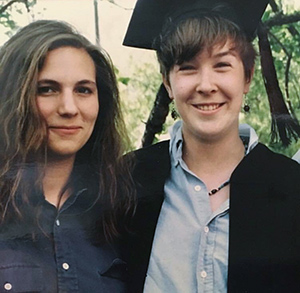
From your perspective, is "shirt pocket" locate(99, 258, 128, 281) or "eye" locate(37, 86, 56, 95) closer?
"eye" locate(37, 86, 56, 95)

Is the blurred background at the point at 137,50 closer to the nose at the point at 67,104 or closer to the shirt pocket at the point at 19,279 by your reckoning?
the nose at the point at 67,104

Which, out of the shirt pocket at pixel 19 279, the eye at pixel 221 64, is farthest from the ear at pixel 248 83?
the shirt pocket at pixel 19 279

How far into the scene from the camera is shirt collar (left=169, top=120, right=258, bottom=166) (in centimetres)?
192

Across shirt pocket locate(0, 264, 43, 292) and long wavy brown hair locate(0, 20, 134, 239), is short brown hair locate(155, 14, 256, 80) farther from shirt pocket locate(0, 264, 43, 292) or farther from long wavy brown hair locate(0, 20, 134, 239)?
shirt pocket locate(0, 264, 43, 292)

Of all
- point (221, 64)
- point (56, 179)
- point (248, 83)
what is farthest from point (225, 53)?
point (56, 179)

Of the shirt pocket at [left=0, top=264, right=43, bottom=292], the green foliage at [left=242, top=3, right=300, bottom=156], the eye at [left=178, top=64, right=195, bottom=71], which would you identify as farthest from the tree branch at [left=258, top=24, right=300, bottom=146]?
the shirt pocket at [left=0, top=264, right=43, bottom=292]

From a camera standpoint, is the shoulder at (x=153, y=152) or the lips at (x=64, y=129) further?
the shoulder at (x=153, y=152)

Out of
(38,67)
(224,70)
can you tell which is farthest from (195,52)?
(38,67)

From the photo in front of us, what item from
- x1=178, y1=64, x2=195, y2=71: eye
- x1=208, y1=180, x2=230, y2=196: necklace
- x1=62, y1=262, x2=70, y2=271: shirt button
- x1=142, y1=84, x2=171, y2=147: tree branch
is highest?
x1=178, y1=64, x2=195, y2=71: eye

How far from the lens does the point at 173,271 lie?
1860mm

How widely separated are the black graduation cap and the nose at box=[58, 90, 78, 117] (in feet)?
0.82

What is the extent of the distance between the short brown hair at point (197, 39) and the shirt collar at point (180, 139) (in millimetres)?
175

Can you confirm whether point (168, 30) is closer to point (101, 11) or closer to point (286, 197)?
point (101, 11)

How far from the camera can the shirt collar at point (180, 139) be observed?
6.31ft
